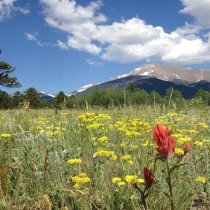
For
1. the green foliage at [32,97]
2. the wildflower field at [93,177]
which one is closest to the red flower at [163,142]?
the wildflower field at [93,177]

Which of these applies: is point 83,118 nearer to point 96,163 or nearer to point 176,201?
point 96,163

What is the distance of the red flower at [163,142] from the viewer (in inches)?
60.9

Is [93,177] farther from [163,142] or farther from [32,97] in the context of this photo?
[32,97]

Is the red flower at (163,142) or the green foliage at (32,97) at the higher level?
the green foliage at (32,97)

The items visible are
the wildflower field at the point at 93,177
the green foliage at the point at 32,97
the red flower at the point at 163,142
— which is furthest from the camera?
the green foliage at the point at 32,97

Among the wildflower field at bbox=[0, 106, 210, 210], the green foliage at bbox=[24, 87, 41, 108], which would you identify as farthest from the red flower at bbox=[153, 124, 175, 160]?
the green foliage at bbox=[24, 87, 41, 108]

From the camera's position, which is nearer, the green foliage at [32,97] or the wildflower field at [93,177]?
the wildflower field at [93,177]

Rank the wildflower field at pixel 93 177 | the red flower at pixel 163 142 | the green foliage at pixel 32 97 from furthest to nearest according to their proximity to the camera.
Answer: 1. the green foliage at pixel 32 97
2. the wildflower field at pixel 93 177
3. the red flower at pixel 163 142

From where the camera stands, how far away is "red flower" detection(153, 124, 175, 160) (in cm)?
155

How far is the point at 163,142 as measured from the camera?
5.08 feet

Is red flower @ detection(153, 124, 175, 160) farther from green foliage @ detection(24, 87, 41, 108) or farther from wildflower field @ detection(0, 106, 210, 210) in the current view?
green foliage @ detection(24, 87, 41, 108)

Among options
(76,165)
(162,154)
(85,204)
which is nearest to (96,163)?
(76,165)

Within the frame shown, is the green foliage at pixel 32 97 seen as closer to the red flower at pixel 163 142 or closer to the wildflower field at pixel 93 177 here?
the wildflower field at pixel 93 177

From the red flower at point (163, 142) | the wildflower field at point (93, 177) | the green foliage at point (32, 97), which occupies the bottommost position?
the wildflower field at point (93, 177)
